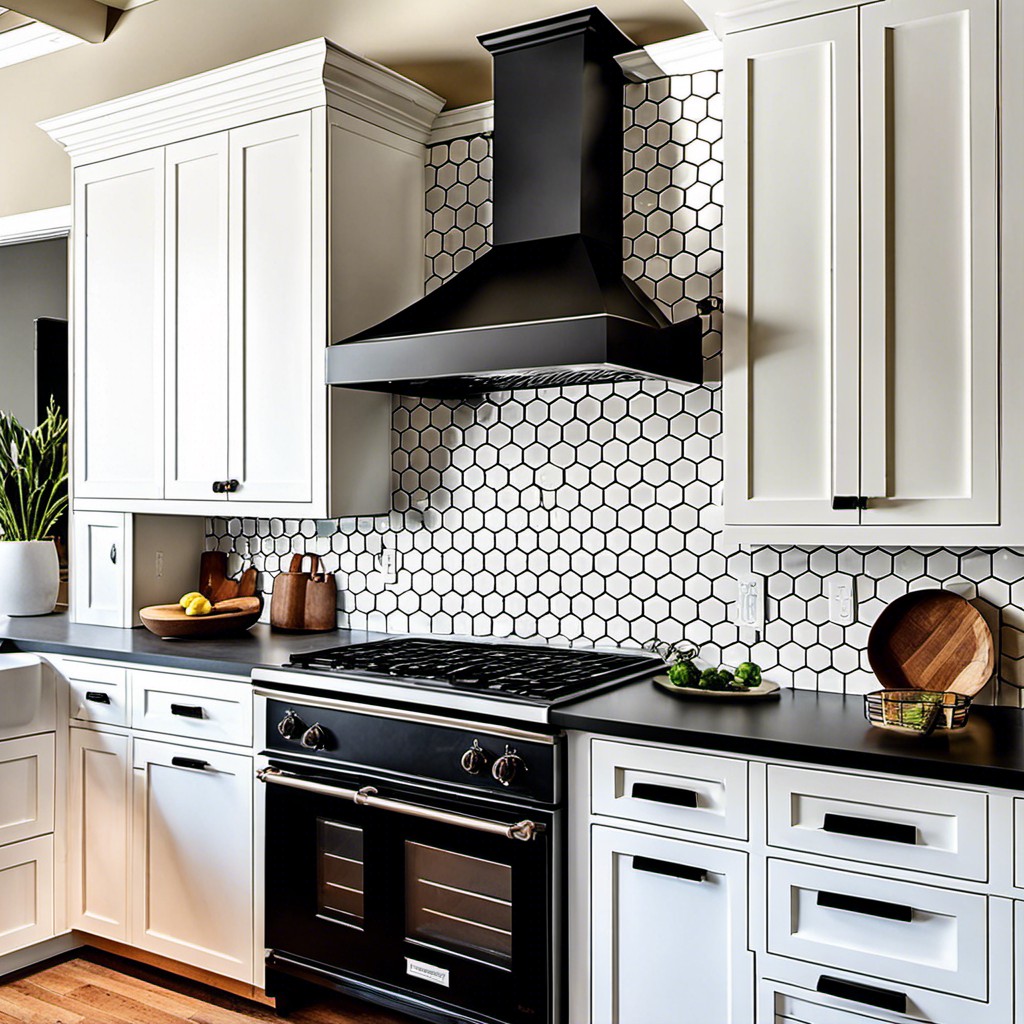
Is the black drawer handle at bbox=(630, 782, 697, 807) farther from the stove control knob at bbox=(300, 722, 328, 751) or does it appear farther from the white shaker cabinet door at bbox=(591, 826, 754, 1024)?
the stove control knob at bbox=(300, 722, 328, 751)

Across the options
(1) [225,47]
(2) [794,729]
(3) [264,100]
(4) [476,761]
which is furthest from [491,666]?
(1) [225,47]

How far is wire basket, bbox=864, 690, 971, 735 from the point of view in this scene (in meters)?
2.14

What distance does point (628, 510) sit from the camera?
118 inches

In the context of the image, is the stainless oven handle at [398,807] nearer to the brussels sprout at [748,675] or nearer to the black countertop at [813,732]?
the black countertop at [813,732]

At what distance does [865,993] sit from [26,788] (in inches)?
93.6

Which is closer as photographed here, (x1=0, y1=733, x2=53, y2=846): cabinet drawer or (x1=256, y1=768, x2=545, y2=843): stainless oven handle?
(x1=256, y1=768, x2=545, y2=843): stainless oven handle

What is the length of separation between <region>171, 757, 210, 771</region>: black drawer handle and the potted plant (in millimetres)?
1258

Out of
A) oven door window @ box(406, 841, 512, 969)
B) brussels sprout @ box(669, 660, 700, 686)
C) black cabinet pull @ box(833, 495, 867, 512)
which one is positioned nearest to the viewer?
black cabinet pull @ box(833, 495, 867, 512)

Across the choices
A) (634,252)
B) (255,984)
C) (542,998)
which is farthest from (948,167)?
(255,984)

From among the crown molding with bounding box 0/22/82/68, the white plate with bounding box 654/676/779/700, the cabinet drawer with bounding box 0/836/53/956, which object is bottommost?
the cabinet drawer with bounding box 0/836/53/956

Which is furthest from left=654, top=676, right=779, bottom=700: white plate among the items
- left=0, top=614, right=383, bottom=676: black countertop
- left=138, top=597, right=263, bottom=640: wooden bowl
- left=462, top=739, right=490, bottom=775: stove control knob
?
left=138, top=597, right=263, bottom=640: wooden bowl

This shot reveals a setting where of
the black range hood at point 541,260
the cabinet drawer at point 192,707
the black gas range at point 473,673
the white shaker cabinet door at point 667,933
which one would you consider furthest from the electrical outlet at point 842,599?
the cabinet drawer at point 192,707

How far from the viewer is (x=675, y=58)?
2.85 meters

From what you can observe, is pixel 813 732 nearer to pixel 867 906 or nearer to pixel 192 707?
pixel 867 906
